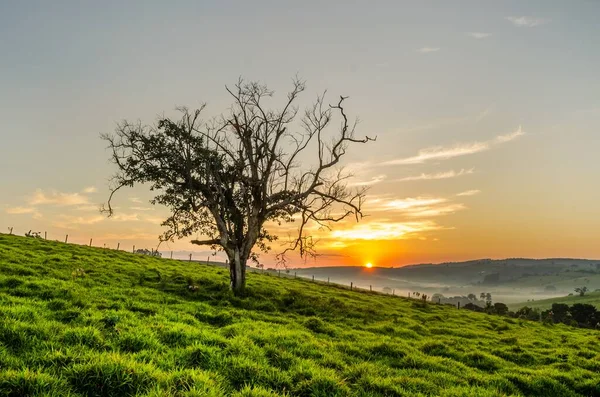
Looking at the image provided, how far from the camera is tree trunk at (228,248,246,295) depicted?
95.3ft

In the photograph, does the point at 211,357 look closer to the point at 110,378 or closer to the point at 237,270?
the point at 110,378

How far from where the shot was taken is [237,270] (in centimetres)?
2916

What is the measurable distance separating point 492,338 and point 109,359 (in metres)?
25.5

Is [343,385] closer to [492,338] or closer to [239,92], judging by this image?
[492,338]

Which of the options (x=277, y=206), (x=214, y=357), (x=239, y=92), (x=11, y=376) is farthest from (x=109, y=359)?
(x=239, y=92)

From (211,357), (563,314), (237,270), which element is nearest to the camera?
(211,357)

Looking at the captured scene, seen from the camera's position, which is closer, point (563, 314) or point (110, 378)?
point (110, 378)

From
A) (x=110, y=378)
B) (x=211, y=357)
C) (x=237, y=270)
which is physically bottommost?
(x=211, y=357)

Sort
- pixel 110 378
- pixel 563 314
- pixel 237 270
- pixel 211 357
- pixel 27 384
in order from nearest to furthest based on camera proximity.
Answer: pixel 27 384
pixel 110 378
pixel 211 357
pixel 237 270
pixel 563 314

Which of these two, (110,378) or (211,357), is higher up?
(110,378)

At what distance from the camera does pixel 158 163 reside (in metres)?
30.4

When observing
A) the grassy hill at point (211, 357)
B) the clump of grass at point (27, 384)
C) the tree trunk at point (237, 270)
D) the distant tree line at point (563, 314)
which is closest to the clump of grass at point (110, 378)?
the grassy hill at point (211, 357)

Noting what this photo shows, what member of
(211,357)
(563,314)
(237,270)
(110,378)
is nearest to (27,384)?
(110,378)

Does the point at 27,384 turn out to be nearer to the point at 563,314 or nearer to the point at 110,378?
the point at 110,378
